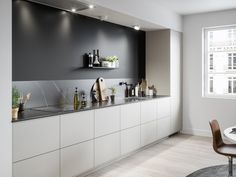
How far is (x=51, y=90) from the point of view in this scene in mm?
3777

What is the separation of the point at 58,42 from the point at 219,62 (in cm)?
342

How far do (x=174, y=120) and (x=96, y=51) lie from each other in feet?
7.60

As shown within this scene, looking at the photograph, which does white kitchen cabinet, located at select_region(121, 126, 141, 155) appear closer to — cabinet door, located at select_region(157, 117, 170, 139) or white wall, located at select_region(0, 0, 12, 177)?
cabinet door, located at select_region(157, 117, 170, 139)

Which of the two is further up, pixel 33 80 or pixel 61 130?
pixel 33 80

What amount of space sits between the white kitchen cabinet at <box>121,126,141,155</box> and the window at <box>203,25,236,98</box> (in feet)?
7.04

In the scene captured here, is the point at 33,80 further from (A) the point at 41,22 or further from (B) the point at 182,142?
(B) the point at 182,142

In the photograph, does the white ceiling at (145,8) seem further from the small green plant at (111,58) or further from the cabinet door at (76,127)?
the cabinet door at (76,127)

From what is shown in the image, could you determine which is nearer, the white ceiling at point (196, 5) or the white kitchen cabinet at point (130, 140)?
the white kitchen cabinet at point (130, 140)

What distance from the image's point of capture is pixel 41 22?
3.60 metres

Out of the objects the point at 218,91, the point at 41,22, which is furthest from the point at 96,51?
the point at 218,91

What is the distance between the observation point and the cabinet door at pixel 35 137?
2.63m

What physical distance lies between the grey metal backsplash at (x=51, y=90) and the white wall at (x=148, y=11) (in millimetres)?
1205

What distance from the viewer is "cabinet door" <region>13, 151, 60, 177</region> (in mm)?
2659

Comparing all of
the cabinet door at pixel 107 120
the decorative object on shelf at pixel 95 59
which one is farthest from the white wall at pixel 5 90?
the decorative object on shelf at pixel 95 59
